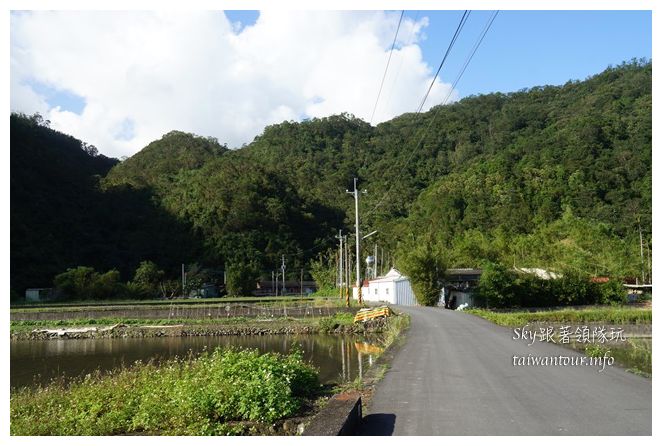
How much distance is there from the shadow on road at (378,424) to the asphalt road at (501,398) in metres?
0.01

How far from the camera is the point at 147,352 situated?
66.3 feet

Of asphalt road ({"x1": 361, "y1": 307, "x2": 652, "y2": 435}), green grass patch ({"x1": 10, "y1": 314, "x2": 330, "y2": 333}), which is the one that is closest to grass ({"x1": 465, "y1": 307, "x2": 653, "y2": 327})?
asphalt road ({"x1": 361, "y1": 307, "x2": 652, "y2": 435})

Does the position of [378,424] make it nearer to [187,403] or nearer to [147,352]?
[187,403]

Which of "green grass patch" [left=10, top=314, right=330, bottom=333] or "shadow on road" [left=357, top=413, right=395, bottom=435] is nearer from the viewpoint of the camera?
"shadow on road" [left=357, top=413, right=395, bottom=435]

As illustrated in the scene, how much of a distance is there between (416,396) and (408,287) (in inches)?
1099

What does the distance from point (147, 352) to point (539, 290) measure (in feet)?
69.7

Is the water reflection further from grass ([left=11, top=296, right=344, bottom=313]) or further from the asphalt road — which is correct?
grass ([left=11, top=296, right=344, bottom=313])

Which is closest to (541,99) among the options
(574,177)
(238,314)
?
(574,177)

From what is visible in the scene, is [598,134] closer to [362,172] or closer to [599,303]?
[362,172]

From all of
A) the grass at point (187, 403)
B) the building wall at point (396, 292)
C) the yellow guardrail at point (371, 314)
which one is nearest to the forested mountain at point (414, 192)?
the building wall at point (396, 292)

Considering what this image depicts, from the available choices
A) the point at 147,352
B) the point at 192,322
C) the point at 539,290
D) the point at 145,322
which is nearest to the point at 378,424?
the point at 147,352

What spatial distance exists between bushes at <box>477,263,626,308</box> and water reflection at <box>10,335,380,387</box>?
10102mm

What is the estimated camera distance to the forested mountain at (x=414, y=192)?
4791 centimetres

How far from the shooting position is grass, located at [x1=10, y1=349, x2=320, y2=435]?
6277 millimetres
